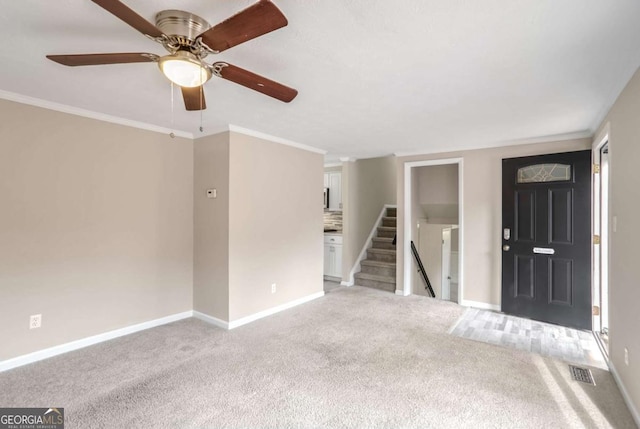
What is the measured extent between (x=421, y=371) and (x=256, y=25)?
274 centimetres

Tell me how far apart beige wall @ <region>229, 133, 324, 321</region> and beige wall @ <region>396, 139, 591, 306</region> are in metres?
2.14

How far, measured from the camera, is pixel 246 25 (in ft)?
4.19

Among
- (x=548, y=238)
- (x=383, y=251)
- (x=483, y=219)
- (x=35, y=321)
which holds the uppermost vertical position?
(x=483, y=219)

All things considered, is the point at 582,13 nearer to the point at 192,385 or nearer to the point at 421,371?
the point at 421,371

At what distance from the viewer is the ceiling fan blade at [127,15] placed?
116cm

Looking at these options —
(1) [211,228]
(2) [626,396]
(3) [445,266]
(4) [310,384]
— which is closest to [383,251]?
(3) [445,266]

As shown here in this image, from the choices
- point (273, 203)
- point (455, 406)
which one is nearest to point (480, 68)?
point (455, 406)

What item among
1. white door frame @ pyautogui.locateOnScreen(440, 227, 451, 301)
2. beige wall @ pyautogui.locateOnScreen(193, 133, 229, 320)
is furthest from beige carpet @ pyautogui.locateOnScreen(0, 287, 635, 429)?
white door frame @ pyautogui.locateOnScreen(440, 227, 451, 301)

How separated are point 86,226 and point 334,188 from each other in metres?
4.35

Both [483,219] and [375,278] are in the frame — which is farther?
[375,278]

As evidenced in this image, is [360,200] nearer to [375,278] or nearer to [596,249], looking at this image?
[375,278]

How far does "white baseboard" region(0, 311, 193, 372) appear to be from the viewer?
2.71 meters

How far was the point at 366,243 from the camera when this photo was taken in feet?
20.2

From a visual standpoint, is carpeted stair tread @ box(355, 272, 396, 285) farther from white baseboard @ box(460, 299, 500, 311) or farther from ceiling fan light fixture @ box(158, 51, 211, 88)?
ceiling fan light fixture @ box(158, 51, 211, 88)
